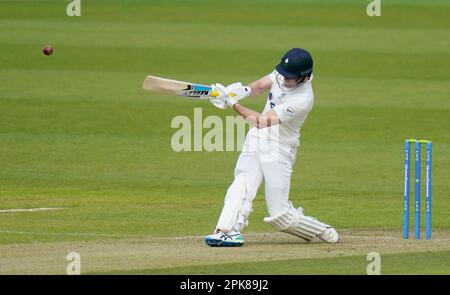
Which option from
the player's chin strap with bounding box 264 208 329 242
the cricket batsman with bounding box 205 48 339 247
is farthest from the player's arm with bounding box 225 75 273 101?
the player's chin strap with bounding box 264 208 329 242

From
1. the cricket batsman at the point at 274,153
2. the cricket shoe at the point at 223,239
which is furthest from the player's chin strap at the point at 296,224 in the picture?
the cricket shoe at the point at 223,239

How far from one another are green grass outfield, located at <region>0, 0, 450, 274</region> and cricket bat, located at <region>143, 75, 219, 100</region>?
1.50 meters

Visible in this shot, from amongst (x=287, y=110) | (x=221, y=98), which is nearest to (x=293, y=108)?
(x=287, y=110)

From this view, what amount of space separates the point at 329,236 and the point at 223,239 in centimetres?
99

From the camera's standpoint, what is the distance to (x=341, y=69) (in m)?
22.2

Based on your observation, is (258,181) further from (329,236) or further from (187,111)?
(187,111)

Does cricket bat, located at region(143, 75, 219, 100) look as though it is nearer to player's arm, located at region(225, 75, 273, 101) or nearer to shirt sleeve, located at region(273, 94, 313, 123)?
player's arm, located at region(225, 75, 273, 101)

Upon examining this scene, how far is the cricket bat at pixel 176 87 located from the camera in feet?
35.2

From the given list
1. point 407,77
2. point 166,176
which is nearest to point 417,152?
point 166,176

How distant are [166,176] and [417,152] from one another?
4854 millimetres

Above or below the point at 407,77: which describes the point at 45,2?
above

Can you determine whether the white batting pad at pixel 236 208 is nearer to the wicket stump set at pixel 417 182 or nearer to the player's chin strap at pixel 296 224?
the player's chin strap at pixel 296 224
